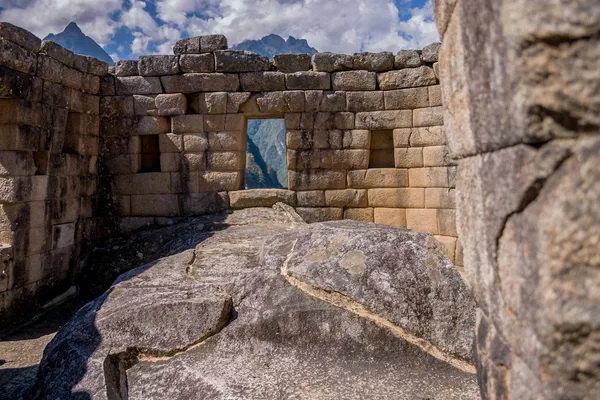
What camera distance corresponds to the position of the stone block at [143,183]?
28.3ft

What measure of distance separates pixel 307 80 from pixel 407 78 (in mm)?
1774

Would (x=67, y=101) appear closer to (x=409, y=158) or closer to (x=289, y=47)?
(x=409, y=158)

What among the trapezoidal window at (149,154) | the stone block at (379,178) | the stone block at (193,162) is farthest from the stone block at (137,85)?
the stone block at (379,178)

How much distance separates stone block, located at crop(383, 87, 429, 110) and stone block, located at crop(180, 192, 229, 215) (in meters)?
3.39

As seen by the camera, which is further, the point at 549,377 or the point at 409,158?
the point at 409,158

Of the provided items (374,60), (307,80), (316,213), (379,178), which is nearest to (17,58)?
(307,80)

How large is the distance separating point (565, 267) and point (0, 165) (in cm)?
686

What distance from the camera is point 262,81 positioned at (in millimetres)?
8516

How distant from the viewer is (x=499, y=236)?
1603 millimetres

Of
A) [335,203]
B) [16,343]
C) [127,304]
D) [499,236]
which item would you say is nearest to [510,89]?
[499,236]

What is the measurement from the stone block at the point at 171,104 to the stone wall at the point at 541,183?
291 inches

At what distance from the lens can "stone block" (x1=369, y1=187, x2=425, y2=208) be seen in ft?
28.3

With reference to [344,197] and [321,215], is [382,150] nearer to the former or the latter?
[344,197]

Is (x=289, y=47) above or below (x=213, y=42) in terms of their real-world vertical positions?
above
